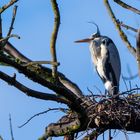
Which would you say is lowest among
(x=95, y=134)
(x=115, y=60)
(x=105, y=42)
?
(x=95, y=134)

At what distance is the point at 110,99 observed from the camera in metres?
4.66

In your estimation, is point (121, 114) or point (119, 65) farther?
point (119, 65)

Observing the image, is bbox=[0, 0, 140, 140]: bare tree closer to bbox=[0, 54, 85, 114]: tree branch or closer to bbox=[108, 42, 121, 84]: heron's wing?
bbox=[0, 54, 85, 114]: tree branch

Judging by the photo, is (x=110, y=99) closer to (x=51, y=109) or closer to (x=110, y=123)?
(x=110, y=123)

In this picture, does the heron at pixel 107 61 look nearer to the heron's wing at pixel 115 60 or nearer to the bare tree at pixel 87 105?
the heron's wing at pixel 115 60

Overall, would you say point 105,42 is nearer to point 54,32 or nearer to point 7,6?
point 54,32

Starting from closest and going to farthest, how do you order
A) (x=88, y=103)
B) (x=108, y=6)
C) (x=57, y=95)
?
(x=57, y=95)
(x=108, y=6)
(x=88, y=103)

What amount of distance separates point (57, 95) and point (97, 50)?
199 inches

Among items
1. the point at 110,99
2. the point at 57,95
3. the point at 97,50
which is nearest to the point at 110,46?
the point at 97,50

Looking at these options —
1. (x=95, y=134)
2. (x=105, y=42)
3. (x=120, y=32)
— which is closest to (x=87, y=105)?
(x=95, y=134)

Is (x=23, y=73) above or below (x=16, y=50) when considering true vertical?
below

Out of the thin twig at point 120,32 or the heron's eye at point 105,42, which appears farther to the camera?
the heron's eye at point 105,42

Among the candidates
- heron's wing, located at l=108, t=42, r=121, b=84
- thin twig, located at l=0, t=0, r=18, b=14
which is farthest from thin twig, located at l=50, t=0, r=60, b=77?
heron's wing, located at l=108, t=42, r=121, b=84

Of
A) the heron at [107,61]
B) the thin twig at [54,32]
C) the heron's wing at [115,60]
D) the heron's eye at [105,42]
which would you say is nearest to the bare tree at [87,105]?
the thin twig at [54,32]
